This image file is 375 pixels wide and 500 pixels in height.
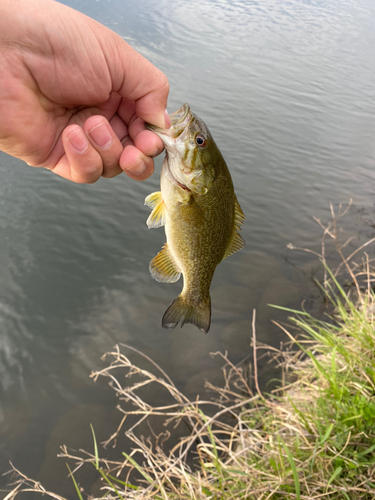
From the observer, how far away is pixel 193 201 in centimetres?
232

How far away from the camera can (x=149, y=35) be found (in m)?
19.4

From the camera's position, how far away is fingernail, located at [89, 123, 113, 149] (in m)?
2.16

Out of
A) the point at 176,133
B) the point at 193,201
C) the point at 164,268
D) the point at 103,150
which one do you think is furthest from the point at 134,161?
the point at 164,268

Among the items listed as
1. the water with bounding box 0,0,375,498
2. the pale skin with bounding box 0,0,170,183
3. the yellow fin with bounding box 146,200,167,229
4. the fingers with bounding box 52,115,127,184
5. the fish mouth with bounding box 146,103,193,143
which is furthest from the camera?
the water with bounding box 0,0,375,498

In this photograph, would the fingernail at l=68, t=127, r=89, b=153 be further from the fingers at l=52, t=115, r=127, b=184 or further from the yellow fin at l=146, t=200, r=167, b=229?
the yellow fin at l=146, t=200, r=167, b=229

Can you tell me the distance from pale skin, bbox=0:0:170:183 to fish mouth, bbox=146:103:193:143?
0.04m

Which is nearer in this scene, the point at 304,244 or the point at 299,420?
the point at 299,420

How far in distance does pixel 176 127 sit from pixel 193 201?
483mm

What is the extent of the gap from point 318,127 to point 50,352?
12.0 meters

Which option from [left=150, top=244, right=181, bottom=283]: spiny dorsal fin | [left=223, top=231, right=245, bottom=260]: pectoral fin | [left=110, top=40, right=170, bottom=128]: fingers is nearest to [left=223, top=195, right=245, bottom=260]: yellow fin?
[left=223, top=231, right=245, bottom=260]: pectoral fin

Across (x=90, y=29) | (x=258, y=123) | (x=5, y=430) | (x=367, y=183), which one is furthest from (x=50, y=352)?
(x=258, y=123)

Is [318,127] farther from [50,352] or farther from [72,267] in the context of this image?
[50,352]

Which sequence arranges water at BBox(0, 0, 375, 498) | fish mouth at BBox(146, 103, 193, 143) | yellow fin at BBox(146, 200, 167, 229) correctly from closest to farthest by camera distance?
1. fish mouth at BBox(146, 103, 193, 143)
2. yellow fin at BBox(146, 200, 167, 229)
3. water at BBox(0, 0, 375, 498)

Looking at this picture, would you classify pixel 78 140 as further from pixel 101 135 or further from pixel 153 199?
pixel 153 199
